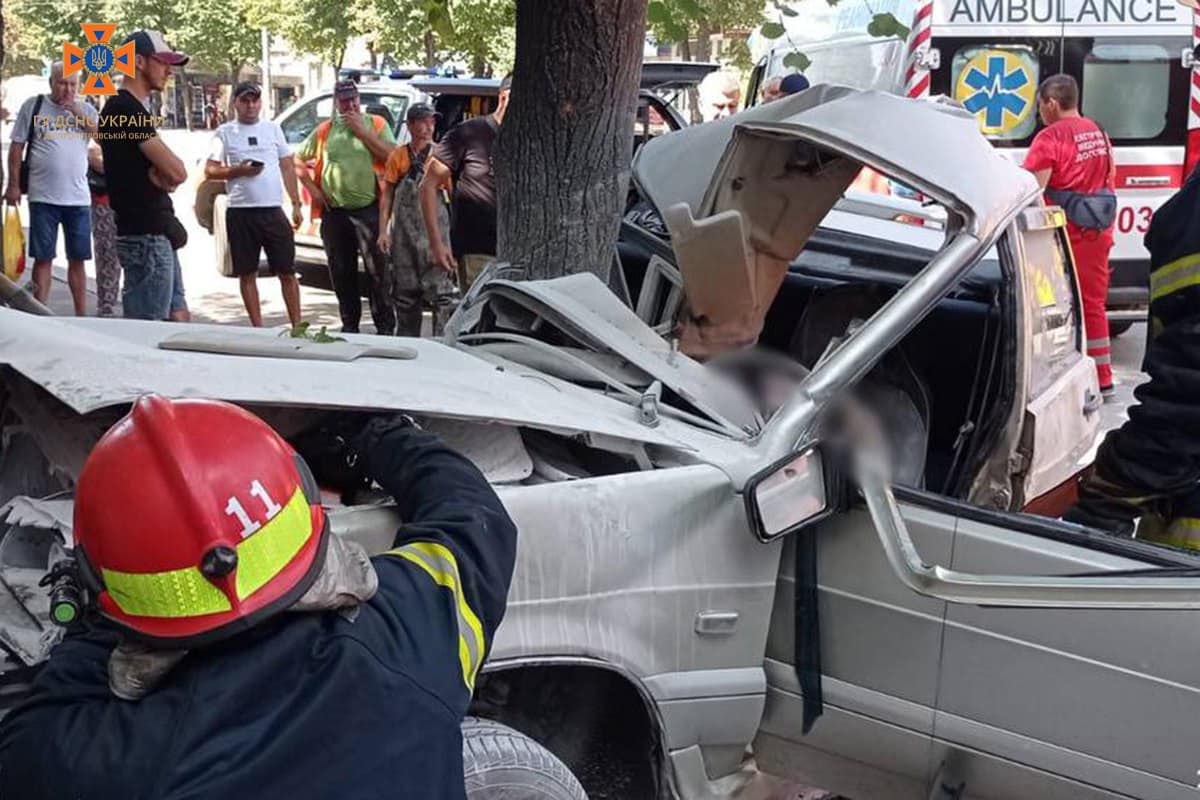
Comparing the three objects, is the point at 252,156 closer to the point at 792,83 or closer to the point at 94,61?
the point at 792,83

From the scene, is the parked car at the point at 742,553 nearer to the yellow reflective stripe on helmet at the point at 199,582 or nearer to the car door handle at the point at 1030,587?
the car door handle at the point at 1030,587

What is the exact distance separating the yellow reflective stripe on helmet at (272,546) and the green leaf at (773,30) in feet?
11.6

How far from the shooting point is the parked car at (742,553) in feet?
7.69

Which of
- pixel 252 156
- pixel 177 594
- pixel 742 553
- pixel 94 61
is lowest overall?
pixel 742 553

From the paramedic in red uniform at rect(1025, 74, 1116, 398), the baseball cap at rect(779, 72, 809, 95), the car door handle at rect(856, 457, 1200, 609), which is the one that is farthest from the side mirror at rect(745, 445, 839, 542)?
the baseball cap at rect(779, 72, 809, 95)

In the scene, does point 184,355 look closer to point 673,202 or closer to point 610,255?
point 673,202

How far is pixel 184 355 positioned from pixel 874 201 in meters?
3.01

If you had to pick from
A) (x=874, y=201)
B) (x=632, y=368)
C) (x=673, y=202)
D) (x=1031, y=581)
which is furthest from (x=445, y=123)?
(x=1031, y=581)

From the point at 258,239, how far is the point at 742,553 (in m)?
5.98

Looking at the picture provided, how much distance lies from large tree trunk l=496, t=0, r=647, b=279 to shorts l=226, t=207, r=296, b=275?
371cm

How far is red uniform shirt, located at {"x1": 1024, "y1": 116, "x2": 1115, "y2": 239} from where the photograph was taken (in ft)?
24.2

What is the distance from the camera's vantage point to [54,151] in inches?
325

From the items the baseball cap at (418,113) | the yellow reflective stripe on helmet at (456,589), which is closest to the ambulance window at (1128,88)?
the baseball cap at (418,113)

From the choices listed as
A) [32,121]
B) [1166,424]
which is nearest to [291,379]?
[1166,424]
